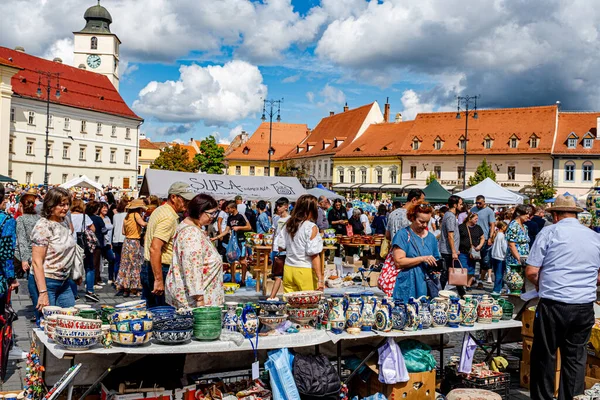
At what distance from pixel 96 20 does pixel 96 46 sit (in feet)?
12.4

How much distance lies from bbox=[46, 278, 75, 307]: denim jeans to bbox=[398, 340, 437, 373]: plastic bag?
3.17 metres

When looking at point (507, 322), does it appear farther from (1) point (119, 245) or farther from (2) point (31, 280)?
(1) point (119, 245)

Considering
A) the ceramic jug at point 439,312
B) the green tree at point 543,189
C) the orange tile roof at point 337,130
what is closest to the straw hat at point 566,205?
the ceramic jug at point 439,312

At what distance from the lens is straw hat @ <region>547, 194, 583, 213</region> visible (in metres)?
4.83

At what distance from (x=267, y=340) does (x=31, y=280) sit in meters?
2.73

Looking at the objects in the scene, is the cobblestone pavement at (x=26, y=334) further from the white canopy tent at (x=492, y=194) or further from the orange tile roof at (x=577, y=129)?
the orange tile roof at (x=577, y=129)

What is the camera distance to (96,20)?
76.9 metres

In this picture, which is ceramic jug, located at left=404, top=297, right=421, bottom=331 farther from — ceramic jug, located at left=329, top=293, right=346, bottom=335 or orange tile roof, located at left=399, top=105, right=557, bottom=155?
orange tile roof, located at left=399, top=105, right=557, bottom=155

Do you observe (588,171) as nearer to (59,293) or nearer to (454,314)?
(454,314)

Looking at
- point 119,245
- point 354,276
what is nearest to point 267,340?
point 119,245

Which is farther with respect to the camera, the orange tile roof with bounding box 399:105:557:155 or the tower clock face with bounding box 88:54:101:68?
the tower clock face with bounding box 88:54:101:68

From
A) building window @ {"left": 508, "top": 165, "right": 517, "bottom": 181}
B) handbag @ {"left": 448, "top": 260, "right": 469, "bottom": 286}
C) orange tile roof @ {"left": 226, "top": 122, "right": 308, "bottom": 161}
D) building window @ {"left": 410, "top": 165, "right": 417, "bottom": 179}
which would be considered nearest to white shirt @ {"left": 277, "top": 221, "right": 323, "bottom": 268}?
handbag @ {"left": 448, "top": 260, "right": 469, "bottom": 286}

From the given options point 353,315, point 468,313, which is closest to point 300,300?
point 353,315

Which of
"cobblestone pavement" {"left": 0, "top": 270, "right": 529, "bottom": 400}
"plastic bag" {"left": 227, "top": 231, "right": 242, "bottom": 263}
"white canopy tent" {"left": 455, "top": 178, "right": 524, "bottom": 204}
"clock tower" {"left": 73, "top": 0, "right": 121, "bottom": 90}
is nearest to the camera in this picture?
"cobblestone pavement" {"left": 0, "top": 270, "right": 529, "bottom": 400}
